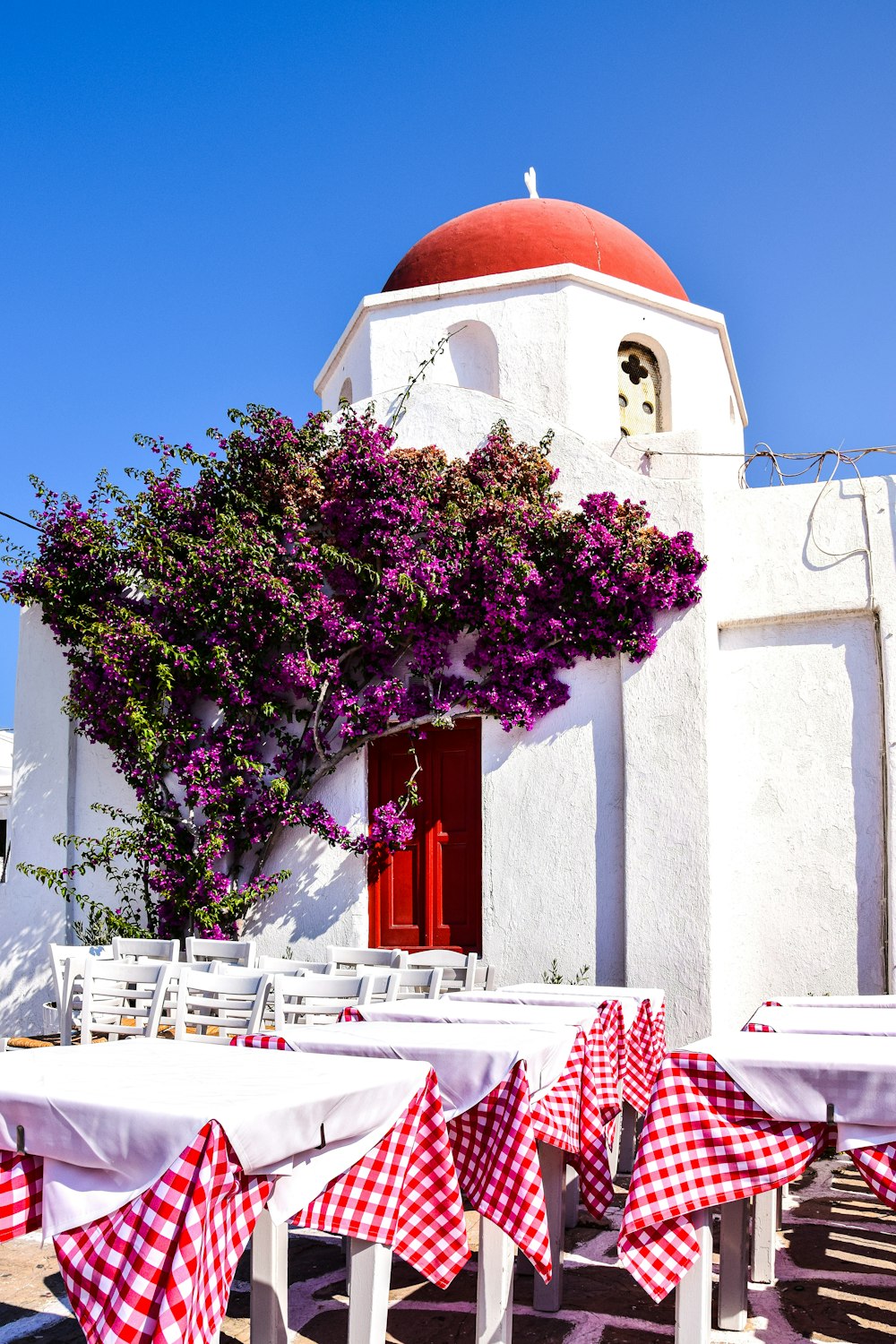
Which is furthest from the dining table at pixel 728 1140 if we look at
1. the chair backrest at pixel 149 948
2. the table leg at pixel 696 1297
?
the chair backrest at pixel 149 948

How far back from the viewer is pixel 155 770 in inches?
413

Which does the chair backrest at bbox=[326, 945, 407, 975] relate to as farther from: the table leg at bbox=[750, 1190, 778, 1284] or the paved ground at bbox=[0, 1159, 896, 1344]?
the table leg at bbox=[750, 1190, 778, 1284]

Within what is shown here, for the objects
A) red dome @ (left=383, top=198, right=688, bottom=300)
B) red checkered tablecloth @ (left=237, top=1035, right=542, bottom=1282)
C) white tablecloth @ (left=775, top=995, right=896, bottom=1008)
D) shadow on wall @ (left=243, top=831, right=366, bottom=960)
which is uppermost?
red dome @ (left=383, top=198, right=688, bottom=300)

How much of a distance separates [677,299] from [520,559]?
15.1ft

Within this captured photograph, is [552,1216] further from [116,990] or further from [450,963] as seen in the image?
[450,963]

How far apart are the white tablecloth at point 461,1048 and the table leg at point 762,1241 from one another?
103 centimetres

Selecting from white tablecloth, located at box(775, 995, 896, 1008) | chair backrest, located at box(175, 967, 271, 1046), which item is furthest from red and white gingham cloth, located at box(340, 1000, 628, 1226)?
chair backrest, located at box(175, 967, 271, 1046)


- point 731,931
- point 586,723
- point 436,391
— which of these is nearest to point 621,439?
point 436,391

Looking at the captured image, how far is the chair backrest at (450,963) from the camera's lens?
7863 mm

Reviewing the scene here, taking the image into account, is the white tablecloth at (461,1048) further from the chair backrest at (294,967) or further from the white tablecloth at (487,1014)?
the chair backrest at (294,967)

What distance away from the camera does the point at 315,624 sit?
10.3 m

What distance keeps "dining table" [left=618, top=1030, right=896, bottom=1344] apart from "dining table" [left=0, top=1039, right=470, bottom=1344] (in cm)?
58

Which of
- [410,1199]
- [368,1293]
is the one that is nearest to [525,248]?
[410,1199]

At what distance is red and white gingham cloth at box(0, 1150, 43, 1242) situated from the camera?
315cm
